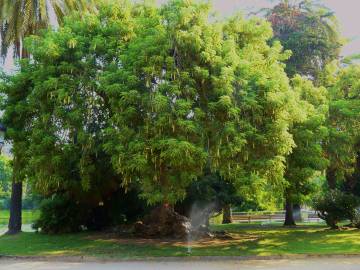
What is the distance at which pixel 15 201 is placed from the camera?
24578 mm

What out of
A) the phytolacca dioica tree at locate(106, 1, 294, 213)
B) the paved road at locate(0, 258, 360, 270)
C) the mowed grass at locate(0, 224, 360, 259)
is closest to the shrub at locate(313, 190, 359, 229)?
the mowed grass at locate(0, 224, 360, 259)

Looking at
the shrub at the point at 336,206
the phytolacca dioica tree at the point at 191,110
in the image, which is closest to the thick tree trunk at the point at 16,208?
the phytolacca dioica tree at the point at 191,110

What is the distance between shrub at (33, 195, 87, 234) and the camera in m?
23.6

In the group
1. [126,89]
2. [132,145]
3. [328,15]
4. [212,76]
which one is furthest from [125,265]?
[328,15]

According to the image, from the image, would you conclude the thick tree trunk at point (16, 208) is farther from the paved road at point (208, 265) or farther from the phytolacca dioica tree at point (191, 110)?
the phytolacca dioica tree at point (191, 110)

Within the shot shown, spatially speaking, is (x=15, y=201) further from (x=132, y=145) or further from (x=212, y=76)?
(x=212, y=76)

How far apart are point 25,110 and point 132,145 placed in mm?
6057

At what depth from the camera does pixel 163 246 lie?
1736 cm

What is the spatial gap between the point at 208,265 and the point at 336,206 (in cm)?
1319

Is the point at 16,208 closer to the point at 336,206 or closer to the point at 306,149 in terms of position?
the point at 306,149

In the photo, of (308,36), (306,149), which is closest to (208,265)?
(306,149)

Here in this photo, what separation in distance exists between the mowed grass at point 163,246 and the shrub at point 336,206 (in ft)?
8.49

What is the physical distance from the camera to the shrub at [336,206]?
946 inches

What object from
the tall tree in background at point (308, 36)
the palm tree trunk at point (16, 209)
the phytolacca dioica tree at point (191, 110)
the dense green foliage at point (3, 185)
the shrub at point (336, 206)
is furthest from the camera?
the dense green foliage at point (3, 185)
